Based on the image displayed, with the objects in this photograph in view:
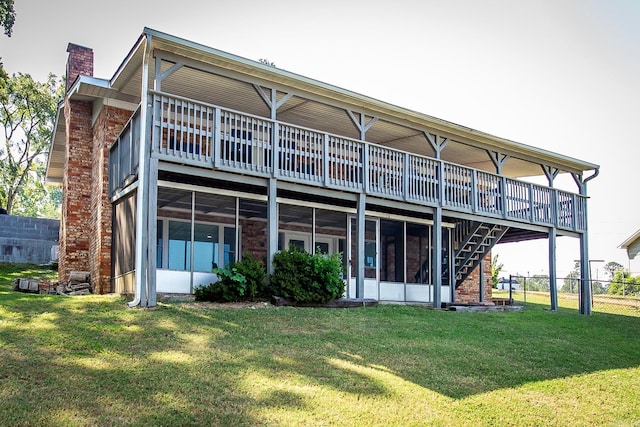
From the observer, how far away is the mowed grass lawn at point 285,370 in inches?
256

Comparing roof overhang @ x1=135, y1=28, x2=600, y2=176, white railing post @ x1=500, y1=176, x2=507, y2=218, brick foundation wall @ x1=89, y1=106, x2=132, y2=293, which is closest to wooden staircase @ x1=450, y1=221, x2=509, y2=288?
white railing post @ x1=500, y1=176, x2=507, y2=218

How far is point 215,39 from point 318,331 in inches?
536

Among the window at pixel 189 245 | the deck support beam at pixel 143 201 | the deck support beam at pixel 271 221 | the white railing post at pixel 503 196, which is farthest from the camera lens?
the white railing post at pixel 503 196

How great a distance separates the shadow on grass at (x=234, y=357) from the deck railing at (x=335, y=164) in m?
3.08

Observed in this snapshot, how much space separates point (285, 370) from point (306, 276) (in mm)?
4824

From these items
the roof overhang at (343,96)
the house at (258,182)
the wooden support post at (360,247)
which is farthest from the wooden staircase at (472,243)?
the wooden support post at (360,247)

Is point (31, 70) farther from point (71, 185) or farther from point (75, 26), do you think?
point (71, 185)

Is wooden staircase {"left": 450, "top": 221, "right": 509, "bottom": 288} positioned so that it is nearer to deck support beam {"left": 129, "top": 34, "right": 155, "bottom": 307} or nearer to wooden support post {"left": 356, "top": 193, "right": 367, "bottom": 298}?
wooden support post {"left": 356, "top": 193, "right": 367, "bottom": 298}

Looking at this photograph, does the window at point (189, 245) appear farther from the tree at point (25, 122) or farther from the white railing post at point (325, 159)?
the tree at point (25, 122)

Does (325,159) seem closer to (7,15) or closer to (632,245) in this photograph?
(7,15)

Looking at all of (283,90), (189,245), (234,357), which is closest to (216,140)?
(283,90)

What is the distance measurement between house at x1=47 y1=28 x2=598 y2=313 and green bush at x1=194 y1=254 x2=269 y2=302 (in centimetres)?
76

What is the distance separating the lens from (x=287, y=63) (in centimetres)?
3919

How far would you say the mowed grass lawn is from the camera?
21.3 feet
